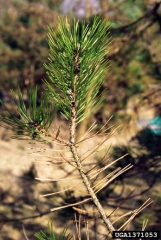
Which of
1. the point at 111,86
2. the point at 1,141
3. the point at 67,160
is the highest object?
the point at 111,86

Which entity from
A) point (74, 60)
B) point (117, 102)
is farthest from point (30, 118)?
point (117, 102)

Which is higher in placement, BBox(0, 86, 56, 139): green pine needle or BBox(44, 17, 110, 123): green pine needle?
BBox(44, 17, 110, 123): green pine needle


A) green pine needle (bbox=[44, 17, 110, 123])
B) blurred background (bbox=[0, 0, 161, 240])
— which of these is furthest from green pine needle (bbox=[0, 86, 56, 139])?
blurred background (bbox=[0, 0, 161, 240])

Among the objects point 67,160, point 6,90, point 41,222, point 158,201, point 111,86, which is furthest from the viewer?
point 6,90

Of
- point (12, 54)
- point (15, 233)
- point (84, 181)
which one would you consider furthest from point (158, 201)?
point (12, 54)

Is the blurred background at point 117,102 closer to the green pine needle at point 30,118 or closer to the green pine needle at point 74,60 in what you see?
the green pine needle at point 74,60

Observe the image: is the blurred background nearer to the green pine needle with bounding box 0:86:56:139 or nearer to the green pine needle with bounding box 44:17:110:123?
the green pine needle with bounding box 44:17:110:123

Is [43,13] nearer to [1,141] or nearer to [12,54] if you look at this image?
[12,54]

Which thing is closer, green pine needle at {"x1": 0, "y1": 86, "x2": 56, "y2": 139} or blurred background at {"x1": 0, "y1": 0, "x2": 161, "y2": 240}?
green pine needle at {"x1": 0, "y1": 86, "x2": 56, "y2": 139}

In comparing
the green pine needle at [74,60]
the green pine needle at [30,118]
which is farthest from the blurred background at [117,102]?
the green pine needle at [30,118]
